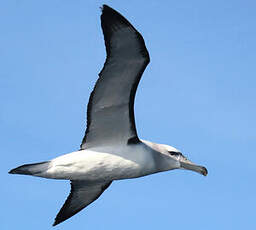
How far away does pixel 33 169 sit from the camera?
15.0m

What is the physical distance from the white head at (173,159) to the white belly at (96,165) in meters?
0.44

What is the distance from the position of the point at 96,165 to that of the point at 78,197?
2493mm

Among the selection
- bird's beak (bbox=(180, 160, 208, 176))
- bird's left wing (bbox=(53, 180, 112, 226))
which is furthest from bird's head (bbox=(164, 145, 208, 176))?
bird's left wing (bbox=(53, 180, 112, 226))

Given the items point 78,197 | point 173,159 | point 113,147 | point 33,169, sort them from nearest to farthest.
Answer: point 33,169, point 113,147, point 173,159, point 78,197

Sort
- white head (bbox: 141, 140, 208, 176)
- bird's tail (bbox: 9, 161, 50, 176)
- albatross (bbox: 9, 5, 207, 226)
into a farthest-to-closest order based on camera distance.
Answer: white head (bbox: 141, 140, 208, 176)
bird's tail (bbox: 9, 161, 50, 176)
albatross (bbox: 9, 5, 207, 226)

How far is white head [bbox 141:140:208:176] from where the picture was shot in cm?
1565

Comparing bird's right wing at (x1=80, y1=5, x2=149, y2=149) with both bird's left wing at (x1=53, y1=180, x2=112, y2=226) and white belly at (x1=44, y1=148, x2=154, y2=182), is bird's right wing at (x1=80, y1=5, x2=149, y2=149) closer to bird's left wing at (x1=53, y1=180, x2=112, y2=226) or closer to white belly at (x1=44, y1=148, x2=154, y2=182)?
white belly at (x1=44, y1=148, x2=154, y2=182)

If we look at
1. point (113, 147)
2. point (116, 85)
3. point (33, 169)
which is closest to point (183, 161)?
point (113, 147)

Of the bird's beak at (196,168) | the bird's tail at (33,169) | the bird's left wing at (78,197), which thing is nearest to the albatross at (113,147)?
the bird's tail at (33,169)

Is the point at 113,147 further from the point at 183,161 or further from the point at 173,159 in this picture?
the point at 183,161

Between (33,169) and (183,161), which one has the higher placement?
(33,169)

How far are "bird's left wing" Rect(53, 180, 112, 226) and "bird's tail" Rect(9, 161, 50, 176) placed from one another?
1.95m

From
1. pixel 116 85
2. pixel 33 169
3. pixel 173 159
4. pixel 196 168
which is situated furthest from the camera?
pixel 196 168

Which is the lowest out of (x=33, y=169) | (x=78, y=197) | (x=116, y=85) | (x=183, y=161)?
(x=78, y=197)
